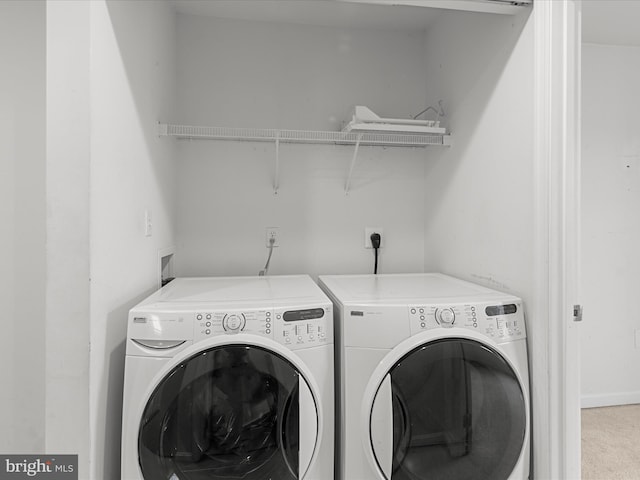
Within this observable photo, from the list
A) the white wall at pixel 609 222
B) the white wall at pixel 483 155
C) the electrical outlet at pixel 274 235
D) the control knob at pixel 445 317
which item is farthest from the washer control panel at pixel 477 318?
the white wall at pixel 609 222

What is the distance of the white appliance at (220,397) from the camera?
3.90 ft

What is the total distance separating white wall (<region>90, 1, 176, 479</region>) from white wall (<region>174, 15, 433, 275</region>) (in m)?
0.37

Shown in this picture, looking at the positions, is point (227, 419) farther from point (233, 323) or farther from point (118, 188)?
point (118, 188)

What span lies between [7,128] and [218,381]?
1.40 meters

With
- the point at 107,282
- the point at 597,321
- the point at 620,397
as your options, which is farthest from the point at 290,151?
the point at 620,397

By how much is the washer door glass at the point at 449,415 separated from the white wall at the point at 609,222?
5.39 feet

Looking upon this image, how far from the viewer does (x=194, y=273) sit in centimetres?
214

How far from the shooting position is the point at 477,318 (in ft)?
4.48

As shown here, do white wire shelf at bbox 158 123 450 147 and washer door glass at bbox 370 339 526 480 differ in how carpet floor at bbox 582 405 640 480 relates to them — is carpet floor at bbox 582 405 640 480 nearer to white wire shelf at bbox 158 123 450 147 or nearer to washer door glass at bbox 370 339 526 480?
washer door glass at bbox 370 339 526 480

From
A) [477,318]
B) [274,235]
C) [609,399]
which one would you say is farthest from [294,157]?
[609,399]

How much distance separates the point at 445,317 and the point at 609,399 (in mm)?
2079

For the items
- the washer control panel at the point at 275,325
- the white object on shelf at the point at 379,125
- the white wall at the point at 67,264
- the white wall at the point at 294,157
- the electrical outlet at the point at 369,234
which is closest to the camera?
the white wall at the point at 67,264

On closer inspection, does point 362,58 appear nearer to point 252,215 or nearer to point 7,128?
point 252,215

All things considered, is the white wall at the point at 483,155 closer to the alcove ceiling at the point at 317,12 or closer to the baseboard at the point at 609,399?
the alcove ceiling at the point at 317,12
